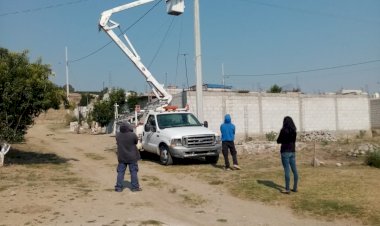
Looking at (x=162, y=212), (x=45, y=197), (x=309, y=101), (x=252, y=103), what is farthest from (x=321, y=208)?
(x=309, y=101)

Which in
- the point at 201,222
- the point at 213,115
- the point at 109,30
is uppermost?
the point at 109,30

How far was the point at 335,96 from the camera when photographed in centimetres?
3397

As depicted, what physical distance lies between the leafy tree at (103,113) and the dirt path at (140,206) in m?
29.4

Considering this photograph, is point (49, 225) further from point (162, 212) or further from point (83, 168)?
point (83, 168)

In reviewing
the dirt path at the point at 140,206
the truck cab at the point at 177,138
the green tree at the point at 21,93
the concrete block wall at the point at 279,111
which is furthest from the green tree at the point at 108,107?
the dirt path at the point at 140,206

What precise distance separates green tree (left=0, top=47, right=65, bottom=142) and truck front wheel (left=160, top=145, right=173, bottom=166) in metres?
4.16

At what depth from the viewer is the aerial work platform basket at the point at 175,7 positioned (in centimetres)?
2097

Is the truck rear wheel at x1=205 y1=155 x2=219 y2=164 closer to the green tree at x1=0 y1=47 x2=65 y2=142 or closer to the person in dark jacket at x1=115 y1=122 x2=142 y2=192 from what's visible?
the green tree at x1=0 y1=47 x2=65 y2=142

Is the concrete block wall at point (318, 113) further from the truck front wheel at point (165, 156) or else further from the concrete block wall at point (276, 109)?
the truck front wheel at point (165, 156)

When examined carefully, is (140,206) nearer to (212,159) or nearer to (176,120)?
(212,159)

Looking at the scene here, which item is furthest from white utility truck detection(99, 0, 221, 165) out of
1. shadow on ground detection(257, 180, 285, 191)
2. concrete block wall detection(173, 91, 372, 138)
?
concrete block wall detection(173, 91, 372, 138)

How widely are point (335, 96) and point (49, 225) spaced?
96.6 ft

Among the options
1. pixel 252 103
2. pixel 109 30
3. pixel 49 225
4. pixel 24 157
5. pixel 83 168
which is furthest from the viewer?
pixel 252 103

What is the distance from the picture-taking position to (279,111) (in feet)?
101
